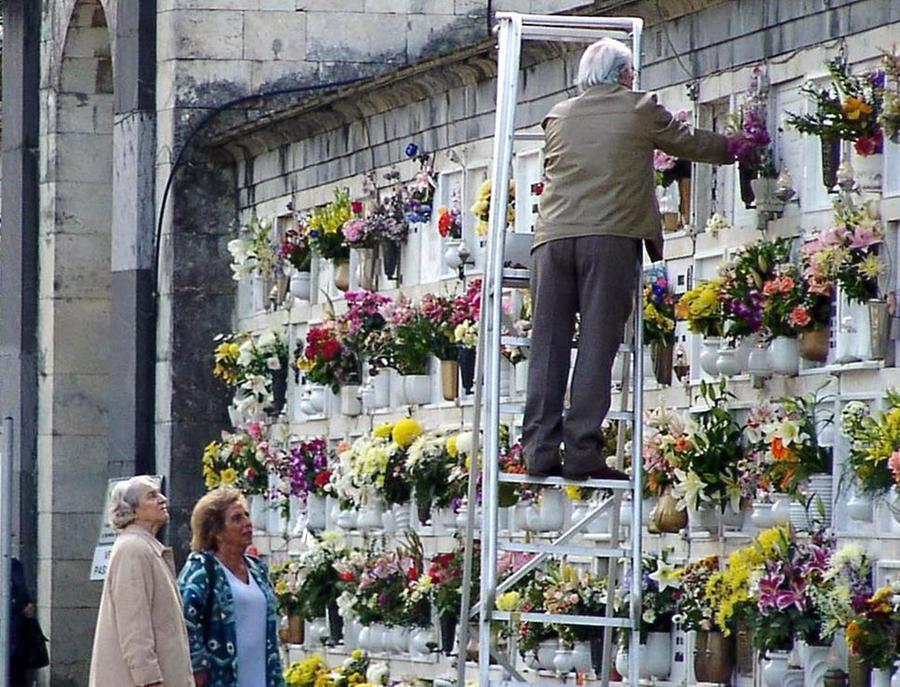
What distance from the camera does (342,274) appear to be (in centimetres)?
1725

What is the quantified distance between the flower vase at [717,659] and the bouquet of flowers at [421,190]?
428 centimetres

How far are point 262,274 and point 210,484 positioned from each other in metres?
1.40

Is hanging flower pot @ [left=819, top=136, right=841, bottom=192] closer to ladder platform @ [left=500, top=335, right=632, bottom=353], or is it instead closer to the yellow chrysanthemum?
ladder platform @ [left=500, top=335, right=632, bottom=353]

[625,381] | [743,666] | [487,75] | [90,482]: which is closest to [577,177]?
[625,381]

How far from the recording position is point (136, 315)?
19969 mm

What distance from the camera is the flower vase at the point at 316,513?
57.8ft

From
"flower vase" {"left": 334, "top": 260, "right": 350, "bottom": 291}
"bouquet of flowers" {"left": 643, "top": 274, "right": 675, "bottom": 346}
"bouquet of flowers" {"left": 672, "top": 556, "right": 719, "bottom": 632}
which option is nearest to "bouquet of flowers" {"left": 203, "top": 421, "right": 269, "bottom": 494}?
"flower vase" {"left": 334, "top": 260, "right": 350, "bottom": 291}

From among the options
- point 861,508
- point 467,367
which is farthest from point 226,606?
point 467,367

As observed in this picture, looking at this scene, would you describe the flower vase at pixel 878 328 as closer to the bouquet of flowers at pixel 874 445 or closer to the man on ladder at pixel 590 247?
the bouquet of flowers at pixel 874 445

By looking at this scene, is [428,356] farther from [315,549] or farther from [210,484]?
[210,484]

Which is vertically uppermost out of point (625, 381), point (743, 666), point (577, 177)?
point (577, 177)

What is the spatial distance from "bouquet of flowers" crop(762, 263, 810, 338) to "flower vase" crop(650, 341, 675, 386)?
3.81ft

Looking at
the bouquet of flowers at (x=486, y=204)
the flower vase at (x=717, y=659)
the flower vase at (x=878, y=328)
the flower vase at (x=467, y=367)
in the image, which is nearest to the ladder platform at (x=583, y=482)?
the flower vase at (x=878, y=328)

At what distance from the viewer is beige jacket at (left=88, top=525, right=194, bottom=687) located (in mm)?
10539
